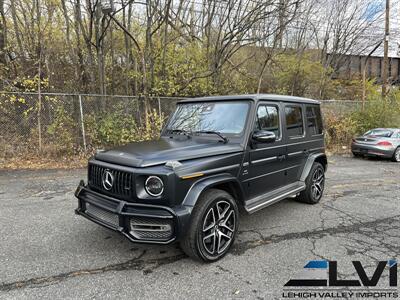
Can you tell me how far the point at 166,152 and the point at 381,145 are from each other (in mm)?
10632

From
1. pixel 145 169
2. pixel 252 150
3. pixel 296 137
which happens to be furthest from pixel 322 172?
pixel 145 169

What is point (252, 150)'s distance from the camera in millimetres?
3748

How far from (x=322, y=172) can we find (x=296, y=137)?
1.27 meters

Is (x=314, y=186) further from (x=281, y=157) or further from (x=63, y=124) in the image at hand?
(x=63, y=124)

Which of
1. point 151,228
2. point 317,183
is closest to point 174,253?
point 151,228

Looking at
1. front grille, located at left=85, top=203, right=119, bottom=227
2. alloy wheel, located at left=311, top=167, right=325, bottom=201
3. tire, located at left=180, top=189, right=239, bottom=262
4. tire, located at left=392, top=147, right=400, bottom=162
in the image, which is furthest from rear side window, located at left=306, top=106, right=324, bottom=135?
tire, located at left=392, top=147, right=400, bottom=162

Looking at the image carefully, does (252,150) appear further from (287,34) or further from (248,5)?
(287,34)

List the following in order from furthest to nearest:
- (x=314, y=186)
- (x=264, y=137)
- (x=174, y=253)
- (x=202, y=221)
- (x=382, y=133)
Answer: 1. (x=382, y=133)
2. (x=314, y=186)
3. (x=264, y=137)
4. (x=174, y=253)
5. (x=202, y=221)

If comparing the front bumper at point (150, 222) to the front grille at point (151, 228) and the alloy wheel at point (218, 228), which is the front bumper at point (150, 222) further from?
the alloy wheel at point (218, 228)

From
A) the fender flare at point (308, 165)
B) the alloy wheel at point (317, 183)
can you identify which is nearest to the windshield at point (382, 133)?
the alloy wheel at point (317, 183)

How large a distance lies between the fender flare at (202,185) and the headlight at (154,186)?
0.28 meters

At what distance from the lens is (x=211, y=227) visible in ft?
10.4

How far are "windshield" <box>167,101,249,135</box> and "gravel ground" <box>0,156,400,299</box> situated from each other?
152 cm

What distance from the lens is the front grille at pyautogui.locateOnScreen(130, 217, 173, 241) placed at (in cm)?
280
